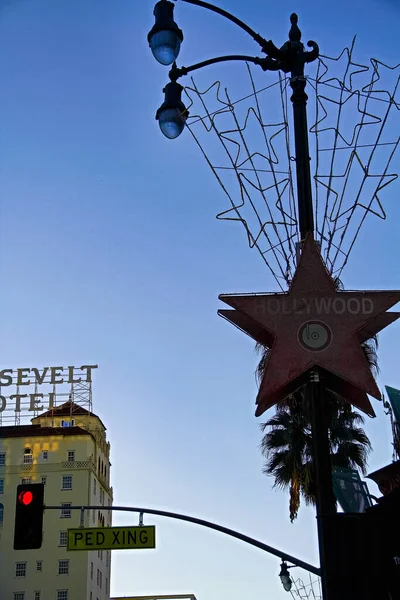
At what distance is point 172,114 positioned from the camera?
467 inches

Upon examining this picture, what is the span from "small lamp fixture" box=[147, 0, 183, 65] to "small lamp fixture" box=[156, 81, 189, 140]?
1.74ft

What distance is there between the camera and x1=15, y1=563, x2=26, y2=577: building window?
256 ft

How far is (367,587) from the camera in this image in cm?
927

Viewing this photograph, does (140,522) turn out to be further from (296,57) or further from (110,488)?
(110,488)

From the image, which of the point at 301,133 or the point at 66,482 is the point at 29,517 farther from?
the point at 66,482

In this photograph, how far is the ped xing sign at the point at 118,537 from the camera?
16.6m

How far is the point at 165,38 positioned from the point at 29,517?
902cm

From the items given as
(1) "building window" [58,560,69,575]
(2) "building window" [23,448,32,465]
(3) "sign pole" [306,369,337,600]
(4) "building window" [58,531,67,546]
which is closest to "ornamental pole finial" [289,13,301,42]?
(3) "sign pole" [306,369,337,600]

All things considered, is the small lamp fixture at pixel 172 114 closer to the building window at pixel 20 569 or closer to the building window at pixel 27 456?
the building window at pixel 20 569

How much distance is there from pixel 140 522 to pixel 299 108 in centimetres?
878

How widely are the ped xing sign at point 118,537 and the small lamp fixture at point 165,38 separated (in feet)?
29.1

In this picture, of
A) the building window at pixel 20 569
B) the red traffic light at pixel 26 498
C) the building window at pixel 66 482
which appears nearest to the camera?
the red traffic light at pixel 26 498

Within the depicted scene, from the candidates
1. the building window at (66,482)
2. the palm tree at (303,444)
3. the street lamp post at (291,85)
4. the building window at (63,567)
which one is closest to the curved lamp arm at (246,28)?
the street lamp post at (291,85)

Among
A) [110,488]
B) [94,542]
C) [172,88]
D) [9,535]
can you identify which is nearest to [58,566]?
[9,535]
